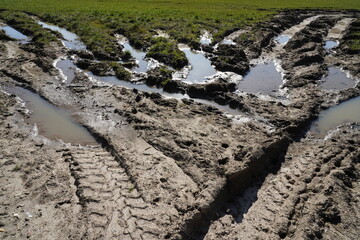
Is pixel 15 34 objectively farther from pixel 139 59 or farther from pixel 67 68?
pixel 139 59

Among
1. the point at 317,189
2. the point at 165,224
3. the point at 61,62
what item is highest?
the point at 317,189

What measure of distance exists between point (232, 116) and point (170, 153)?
5.41 meters

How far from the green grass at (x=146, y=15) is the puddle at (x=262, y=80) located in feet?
26.8

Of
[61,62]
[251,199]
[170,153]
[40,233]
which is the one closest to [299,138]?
[251,199]

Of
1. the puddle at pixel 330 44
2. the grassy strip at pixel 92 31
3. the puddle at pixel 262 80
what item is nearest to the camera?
the puddle at pixel 262 80

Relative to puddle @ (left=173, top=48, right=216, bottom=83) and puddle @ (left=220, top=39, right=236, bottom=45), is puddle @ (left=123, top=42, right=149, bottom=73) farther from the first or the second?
puddle @ (left=220, top=39, right=236, bottom=45)

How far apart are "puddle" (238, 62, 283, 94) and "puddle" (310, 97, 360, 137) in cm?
420

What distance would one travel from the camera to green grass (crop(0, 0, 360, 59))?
33125 millimetres

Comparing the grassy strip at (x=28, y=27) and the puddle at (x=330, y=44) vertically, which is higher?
the puddle at (x=330, y=44)

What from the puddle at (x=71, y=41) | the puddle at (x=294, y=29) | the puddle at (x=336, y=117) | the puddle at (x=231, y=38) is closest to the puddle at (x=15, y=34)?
the puddle at (x=71, y=41)

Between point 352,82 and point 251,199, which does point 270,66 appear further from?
point 251,199

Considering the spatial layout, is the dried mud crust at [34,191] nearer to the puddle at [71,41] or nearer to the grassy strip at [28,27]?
the puddle at [71,41]

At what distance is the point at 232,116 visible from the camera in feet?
57.5

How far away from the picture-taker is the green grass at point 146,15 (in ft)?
109
